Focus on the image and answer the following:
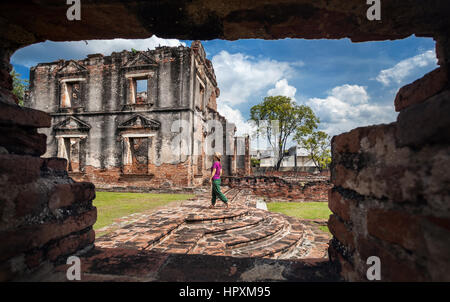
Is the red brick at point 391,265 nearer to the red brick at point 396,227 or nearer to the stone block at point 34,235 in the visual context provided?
the red brick at point 396,227

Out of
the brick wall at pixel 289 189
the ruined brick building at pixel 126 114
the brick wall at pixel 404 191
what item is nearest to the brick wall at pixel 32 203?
the brick wall at pixel 404 191

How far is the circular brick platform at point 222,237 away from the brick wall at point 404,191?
2.13 m

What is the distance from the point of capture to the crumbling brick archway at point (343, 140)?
0.86 m

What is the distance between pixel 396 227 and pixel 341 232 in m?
0.49

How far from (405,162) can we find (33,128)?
2.26 m

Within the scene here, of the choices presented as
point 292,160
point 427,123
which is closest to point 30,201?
point 427,123

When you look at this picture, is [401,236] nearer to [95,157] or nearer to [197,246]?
[197,246]

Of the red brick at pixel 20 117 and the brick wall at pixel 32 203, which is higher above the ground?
the red brick at pixel 20 117

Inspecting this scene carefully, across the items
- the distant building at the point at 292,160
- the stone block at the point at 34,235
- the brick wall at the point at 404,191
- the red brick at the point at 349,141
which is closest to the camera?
the brick wall at the point at 404,191

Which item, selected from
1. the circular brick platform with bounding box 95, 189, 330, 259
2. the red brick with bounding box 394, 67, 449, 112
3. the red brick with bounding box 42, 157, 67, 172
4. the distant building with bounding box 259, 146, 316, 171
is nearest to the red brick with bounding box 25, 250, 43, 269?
the red brick with bounding box 42, 157, 67, 172

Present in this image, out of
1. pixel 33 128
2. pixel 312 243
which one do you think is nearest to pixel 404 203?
pixel 33 128

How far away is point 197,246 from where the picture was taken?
3.21 meters

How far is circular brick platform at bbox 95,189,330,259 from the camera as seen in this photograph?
3.10 m

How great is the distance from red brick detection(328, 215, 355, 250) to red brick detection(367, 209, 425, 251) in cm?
20
